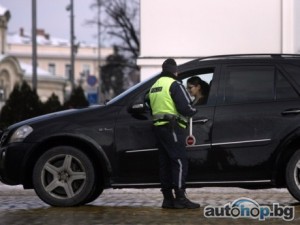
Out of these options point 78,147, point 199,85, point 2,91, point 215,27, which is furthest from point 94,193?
point 2,91

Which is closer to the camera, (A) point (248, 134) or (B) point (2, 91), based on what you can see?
(A) point (248, 134)

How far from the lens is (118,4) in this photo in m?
57.1

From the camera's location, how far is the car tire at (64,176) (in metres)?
8.73

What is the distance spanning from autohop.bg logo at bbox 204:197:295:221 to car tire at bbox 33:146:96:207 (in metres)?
1.44

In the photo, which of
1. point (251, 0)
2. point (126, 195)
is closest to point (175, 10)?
point (251, 0)

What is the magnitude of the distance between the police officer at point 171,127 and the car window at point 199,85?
312 mm

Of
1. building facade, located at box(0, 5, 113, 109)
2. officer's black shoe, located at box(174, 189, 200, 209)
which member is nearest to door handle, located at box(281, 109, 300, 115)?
officer's black shoe, located at box(174, 189, 200, 209)

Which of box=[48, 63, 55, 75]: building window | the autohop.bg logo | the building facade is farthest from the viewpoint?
box=[48, 63, 55, 75]: building window

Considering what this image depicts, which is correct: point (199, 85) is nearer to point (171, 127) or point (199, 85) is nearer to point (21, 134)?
point (171, 127)

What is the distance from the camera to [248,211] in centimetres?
809

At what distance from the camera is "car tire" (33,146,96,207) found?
873 centimetres

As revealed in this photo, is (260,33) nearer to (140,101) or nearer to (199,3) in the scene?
(199,3)

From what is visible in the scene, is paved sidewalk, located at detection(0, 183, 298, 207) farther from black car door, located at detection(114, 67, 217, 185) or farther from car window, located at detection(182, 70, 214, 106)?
car window, located at detection(182, 70, 214, 106)

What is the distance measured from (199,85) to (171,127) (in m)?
0.71
